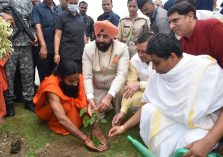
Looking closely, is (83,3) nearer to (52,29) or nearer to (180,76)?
(52,29)

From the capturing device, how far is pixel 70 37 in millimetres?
5391

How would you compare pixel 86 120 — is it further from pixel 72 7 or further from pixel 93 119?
pixel 72 7

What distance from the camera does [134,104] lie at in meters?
4.38

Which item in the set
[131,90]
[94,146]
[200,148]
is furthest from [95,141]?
[200,148]

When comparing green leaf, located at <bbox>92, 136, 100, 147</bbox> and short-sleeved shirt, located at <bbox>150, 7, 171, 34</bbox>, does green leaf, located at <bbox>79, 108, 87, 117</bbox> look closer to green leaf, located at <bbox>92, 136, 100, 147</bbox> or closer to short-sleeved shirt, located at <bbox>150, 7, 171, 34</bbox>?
green leaf, located at <bbox>92, 136, 100, 147</bbox>

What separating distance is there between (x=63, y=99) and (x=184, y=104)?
1836mm

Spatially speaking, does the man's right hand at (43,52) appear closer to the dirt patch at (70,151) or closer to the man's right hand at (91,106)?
the man's right hand at (91,106)

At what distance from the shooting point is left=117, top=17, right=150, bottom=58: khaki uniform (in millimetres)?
5324

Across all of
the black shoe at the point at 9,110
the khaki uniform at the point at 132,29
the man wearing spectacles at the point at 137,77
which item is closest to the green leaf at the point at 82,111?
the man wearing spectacles at the point at 137,77

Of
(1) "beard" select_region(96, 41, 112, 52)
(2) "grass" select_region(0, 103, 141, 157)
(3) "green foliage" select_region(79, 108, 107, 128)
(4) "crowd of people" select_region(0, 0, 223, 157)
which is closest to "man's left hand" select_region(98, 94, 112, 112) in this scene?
(4) "crowd of people" select_region(0, 0, 223, 157)

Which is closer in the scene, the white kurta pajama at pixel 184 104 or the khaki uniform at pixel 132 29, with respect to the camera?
the white kurta pajama at pixel 184 104

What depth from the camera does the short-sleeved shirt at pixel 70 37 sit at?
5.35 m

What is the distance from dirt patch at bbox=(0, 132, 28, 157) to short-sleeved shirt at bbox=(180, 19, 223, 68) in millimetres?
2278

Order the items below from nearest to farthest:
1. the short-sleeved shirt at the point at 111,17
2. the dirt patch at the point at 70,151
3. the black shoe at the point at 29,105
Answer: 1. the dirt patch at the point at 70,151
2. the black shoe at the point at 29,105
3. the short-sleeved shirt at the point at 111,17
